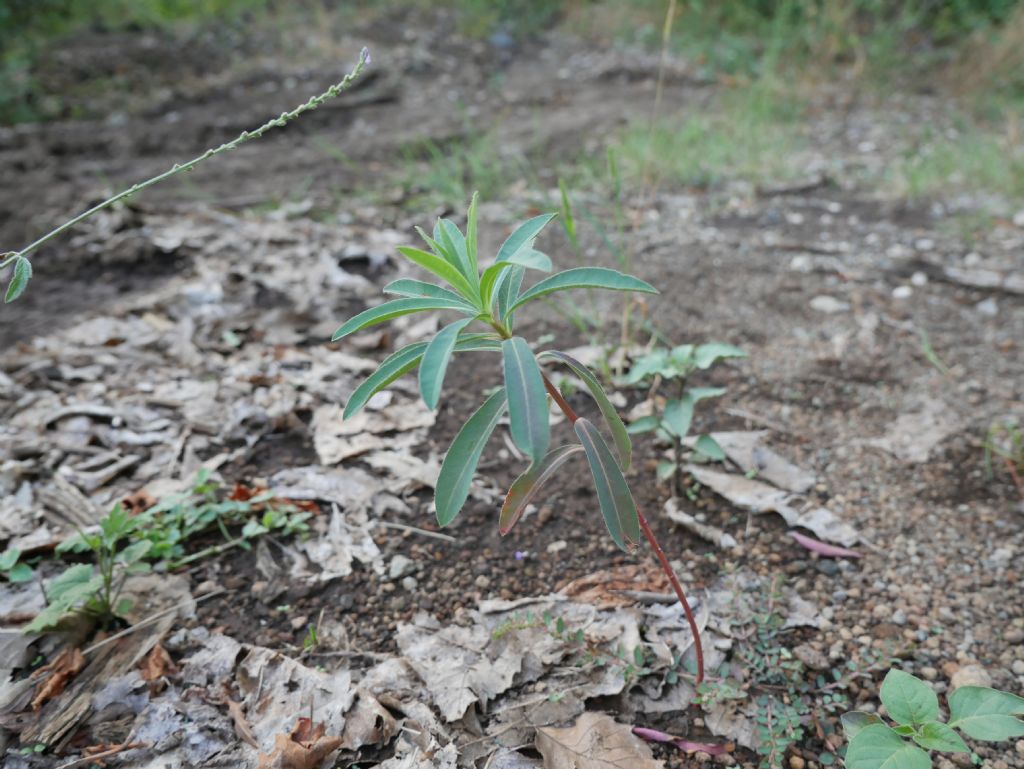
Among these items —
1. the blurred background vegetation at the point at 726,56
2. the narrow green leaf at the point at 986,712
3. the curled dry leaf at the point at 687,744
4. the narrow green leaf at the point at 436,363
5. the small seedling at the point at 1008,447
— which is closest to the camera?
the narrow green leaf at the point at 436,363

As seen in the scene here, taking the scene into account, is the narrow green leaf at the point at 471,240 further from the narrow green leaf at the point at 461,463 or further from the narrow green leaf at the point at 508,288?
the narrow green leaf at the point at 461,463

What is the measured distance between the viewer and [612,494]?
123 centimetres

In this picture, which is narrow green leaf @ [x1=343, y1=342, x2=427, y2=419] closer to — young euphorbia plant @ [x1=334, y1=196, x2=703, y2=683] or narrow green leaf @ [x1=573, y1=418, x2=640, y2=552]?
young euphorbia plant @ [x1=334, y1=196, x2=703, y2=683]

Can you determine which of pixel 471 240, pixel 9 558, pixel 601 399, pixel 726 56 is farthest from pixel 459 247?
pixel 726 56

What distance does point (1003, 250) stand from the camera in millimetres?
3273

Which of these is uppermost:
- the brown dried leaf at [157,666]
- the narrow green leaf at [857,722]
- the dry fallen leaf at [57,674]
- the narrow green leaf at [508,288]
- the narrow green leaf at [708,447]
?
the narrow green leaf at [508,288]

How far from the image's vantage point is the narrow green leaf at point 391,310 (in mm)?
1166

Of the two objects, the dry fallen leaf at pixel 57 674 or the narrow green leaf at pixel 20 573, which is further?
the narrow green leaf at pixel 20 573

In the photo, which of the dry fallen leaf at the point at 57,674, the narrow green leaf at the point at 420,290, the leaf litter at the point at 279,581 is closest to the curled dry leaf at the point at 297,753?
the leaf litter at the point at 279,581

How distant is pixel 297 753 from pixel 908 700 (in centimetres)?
108

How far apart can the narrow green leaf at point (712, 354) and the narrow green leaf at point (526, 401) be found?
761 millimetres

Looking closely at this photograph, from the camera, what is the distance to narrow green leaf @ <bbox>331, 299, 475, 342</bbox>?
117cm

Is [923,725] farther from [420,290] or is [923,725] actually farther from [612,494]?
[420,290]

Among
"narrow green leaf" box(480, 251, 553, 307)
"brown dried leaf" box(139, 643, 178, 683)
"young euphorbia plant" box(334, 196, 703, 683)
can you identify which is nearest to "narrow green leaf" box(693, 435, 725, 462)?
"young euphorbia plant" box(334, 196, 703, 683)
